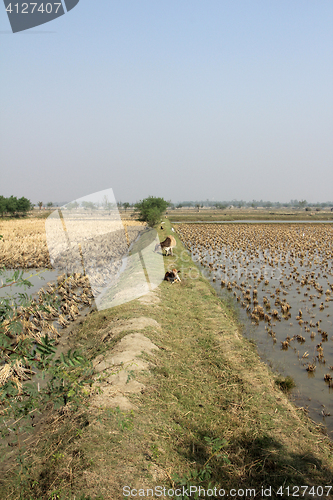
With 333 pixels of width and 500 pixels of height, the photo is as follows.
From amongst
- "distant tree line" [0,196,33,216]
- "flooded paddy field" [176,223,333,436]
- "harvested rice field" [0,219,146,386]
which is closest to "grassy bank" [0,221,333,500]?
"flooded paddy field" [176,223,333,436]

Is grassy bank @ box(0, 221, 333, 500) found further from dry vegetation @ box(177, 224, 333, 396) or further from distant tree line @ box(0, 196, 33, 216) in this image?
distant tree line @ box(0, 196, 33, 216)

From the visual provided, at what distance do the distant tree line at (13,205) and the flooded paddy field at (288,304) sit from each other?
59.0 metres

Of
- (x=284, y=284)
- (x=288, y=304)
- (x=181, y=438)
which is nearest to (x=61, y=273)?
(x=284, y=284)

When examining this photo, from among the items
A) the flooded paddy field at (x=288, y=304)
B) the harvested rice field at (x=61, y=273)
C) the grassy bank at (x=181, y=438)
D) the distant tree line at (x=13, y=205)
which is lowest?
the flooded paddy field at (x=288, y=304)

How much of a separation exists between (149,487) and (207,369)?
12.6 feet

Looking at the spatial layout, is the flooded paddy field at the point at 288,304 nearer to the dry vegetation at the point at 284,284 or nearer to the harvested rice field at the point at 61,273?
the dry vegetation at the point at 284,284

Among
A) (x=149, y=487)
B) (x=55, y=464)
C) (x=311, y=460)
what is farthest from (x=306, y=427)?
(x=55, y=464)

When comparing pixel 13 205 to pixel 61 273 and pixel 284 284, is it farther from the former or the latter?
pixel 284 284

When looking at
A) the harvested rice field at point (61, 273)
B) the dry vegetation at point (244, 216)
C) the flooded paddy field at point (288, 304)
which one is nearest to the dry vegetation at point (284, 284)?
the flooded paddy field at point (288, 304)

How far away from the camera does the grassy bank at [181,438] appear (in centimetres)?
384

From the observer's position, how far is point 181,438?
492 cm

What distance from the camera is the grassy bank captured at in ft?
12.6

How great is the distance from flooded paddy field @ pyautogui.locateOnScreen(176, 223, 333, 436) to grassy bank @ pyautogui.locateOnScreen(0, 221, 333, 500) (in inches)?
69.8

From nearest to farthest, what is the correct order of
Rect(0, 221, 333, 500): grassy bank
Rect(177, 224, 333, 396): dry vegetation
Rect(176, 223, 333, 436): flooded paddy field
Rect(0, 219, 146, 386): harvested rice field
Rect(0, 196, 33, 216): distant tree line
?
Rect(0, 221, 333, 500): grassy bank → Rect(176, 223, 333, 436): flooded paddy field → Rect(177, 224, 333, 396): dry vegetation → Rect(0, 219, 146, 386): harvested rice field → Rect(0, 196, 33, 216): distant tree line
